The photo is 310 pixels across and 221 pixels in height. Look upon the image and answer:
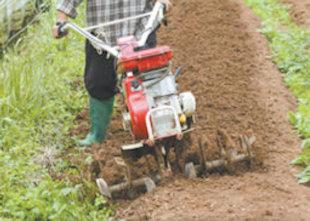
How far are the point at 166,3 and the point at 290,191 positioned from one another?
1667 mm

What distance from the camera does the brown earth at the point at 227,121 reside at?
2.79 m

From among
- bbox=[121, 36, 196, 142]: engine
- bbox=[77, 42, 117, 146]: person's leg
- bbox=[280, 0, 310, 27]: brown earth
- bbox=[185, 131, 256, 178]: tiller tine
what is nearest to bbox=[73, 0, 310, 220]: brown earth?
bbox=[185, 131, 256, 178]: tiller tine

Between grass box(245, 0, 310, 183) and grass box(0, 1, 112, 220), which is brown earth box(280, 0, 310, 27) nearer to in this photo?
grass box(245, 0, 310, 183)

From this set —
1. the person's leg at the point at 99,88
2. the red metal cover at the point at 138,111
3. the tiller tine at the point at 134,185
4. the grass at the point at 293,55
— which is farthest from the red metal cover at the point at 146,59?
the grass at the point at 293,55

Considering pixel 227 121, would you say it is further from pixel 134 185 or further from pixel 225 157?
pixel 134 185

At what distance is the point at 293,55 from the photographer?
5684 mm

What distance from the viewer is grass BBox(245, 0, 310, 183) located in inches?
159

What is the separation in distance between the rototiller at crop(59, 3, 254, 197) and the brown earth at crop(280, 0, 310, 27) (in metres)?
4.02

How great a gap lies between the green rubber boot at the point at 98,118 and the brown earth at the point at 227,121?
12 centimetres

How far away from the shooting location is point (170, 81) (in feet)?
10.3

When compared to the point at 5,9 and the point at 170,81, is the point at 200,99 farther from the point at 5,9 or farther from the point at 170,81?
the point at 5,9

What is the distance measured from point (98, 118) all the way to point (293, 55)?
109 inches

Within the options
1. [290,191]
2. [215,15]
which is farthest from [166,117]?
[215,15]

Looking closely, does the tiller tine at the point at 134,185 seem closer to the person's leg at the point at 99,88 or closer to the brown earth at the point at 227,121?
the brown earth at the point at 227,121
